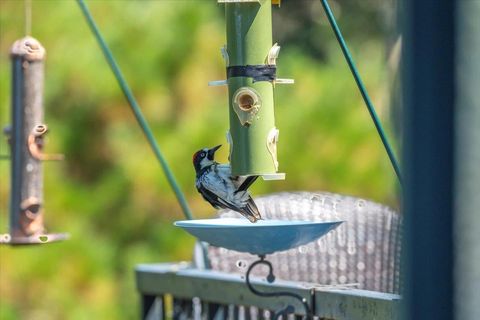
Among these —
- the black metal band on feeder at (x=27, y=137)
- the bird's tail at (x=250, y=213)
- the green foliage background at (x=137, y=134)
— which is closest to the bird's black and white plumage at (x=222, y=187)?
the bird's tail at (x=250, y=213)

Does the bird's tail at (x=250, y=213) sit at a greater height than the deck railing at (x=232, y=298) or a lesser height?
greater

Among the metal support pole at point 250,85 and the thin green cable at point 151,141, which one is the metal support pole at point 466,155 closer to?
the metal support pole at point 250,85

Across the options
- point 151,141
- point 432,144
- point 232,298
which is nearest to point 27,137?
point 151,141

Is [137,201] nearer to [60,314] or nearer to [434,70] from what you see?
[60,314]

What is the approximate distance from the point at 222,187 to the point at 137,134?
5.72 metres

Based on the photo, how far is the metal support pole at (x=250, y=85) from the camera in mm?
2801

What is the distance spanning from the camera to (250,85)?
2.82 m

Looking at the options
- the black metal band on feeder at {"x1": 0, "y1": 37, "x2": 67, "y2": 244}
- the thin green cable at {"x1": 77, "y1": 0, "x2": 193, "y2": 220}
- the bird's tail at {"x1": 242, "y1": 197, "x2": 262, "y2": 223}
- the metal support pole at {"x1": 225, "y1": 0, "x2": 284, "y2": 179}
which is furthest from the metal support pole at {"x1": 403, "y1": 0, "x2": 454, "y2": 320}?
the black metal band on feeder at {"x1": 0, "y1": 37, "x2": 67, "y2": 244}

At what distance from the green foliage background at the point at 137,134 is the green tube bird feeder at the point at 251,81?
497cm

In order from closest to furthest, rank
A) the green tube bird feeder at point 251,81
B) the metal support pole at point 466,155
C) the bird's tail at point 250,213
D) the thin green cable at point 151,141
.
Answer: the metal support pole at point 466,155 → the bird's tail at point 250,213 → the green tube bird feeder at point 251,81 → the thin green cable at point 151,141

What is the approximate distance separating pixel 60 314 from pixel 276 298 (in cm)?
495

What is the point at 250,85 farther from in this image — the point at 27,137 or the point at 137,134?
the point at 137,134

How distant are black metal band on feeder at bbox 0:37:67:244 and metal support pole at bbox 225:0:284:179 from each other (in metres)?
1.94

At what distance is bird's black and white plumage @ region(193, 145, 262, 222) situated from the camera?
2.64m
